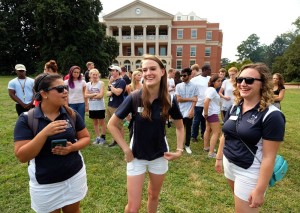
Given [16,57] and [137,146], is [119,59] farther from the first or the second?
[137,146]

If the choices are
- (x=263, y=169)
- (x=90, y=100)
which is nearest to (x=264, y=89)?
(x=263, y=169)

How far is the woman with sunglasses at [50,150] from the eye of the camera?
74.6 inches

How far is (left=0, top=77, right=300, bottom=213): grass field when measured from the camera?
334cm

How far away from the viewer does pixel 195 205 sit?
11.1 feet

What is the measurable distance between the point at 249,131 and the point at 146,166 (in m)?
1.15

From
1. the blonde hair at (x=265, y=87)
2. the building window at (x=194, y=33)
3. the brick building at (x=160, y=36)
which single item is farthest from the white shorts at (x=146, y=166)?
the building window at (x=194, y=33)

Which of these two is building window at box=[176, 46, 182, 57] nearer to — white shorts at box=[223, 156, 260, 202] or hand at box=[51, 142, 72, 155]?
white shorts at box=[223, 156, 260, 202]

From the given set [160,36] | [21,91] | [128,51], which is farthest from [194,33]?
[21,91]

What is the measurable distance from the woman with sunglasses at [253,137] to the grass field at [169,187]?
1.46 m

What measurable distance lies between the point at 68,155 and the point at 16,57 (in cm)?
3725

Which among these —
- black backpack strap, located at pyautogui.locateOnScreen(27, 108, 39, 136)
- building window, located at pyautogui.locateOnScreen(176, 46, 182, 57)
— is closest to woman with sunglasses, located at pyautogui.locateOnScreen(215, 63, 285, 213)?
black backpack strap, located at pyautogui.locateOnScreen(27, 108, 39, 136)

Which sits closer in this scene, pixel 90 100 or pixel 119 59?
pixel 90 100

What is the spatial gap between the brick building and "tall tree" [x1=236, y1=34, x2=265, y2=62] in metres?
41.4

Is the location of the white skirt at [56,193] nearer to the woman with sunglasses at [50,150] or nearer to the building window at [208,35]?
the woman with sunglasses at [50,150]
